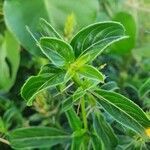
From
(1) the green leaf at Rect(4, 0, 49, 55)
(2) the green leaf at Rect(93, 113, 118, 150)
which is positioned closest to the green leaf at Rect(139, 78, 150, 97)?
(2) the green leaf at Rect(93, 113, 118, 150)

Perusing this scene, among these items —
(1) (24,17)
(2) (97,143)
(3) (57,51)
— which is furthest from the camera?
(1) (24,17)

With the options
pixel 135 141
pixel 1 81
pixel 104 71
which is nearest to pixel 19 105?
pixel 1 81

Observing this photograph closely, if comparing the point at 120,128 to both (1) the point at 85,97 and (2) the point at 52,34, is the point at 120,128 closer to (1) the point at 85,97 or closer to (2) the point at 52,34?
(1) the point at 85,97

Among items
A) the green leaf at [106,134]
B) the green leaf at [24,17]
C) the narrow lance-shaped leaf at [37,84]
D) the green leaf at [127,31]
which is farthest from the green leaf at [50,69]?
the green leaf at [127,31]

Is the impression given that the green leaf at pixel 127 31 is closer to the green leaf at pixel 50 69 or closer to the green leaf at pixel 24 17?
the green leaf at pixel 24 17

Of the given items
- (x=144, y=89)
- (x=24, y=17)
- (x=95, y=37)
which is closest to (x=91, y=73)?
(x=95, y=37)

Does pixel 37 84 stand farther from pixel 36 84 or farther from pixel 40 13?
pixel 40 13
